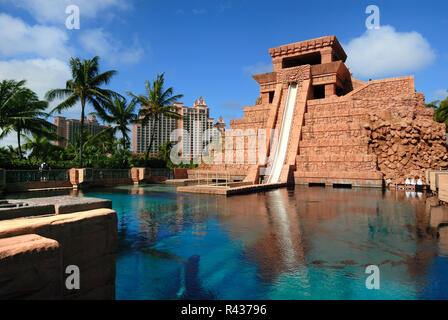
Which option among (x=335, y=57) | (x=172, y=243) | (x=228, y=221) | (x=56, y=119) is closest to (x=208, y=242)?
(x=172, y=243)

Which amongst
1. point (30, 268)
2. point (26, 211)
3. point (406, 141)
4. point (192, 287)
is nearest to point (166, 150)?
point (406, 141)

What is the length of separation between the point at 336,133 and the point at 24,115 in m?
21.8

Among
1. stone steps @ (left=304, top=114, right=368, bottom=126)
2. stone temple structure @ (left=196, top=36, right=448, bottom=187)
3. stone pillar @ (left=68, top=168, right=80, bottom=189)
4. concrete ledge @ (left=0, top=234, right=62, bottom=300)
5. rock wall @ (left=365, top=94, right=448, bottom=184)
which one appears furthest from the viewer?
stone steps @ (left=304, top=114, right=368, bottom=126)

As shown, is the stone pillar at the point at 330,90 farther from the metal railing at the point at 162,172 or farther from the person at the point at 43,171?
the person at the point at 43,171

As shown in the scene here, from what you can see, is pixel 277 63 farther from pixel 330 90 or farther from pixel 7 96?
pixel 7 96

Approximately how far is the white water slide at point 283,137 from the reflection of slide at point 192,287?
1514 centimetres

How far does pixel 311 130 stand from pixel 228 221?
1586cm

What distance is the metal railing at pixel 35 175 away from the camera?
14.4 metres

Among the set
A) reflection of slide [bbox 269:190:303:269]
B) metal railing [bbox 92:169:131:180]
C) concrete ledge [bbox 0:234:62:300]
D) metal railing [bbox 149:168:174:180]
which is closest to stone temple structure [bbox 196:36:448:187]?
metal railing [bbox 149:168:174:180]

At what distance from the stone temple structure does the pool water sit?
10.8m

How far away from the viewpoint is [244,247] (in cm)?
503

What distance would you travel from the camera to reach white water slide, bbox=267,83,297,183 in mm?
19641

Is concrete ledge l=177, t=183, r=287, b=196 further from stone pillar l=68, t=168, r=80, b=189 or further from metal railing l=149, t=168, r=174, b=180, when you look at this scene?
metal railing l=149, t=168, r=174, b=180

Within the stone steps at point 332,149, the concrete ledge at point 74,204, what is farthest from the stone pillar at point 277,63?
the concrete ledge at point 74,204
